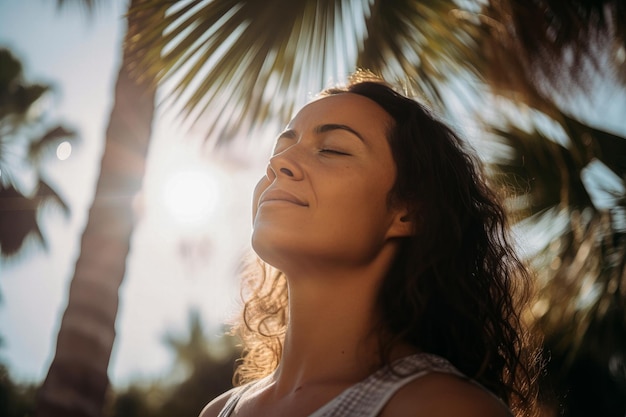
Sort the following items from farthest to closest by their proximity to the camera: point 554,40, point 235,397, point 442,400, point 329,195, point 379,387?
point 554,40, point 235,397, point 329,195, point 379,387, point 442,400

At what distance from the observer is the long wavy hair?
1983 millimetres

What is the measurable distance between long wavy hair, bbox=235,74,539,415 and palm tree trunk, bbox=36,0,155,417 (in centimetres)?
144

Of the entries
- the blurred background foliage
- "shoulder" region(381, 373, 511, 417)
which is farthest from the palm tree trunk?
"shoulder" region(381, 373, 511, 417)

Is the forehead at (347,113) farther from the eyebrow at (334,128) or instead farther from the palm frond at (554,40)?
the palm frond at (554,40)

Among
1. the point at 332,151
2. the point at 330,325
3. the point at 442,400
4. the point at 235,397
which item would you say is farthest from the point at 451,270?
the point at 235,397

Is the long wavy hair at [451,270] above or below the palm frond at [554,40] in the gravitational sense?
below

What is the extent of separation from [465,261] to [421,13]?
2325 millimetres

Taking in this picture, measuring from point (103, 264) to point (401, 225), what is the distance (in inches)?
87.8

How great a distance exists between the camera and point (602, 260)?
17.1 feet

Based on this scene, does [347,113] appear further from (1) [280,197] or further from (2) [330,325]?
(2) [330,325]

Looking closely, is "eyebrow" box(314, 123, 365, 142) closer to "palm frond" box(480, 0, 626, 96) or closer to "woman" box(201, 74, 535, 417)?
"woman" box(201, 74, 535, 417)

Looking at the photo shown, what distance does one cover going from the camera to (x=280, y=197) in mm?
2010

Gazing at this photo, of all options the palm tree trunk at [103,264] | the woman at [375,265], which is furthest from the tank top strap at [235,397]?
the palm tree trunk at [103,264]

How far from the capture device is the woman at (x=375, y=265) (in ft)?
6.27
